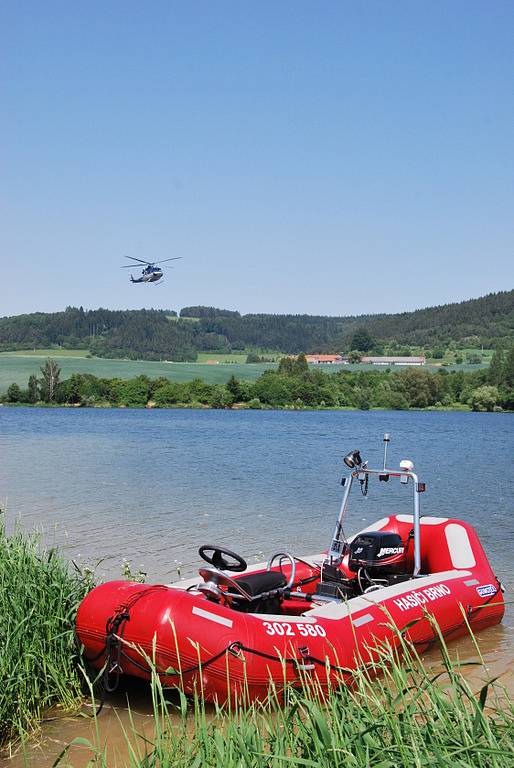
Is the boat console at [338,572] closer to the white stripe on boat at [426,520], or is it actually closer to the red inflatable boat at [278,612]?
the red inflatable boat at [278,612]

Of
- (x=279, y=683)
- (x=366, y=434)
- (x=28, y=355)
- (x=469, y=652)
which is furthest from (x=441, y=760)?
(x=28, y=355)

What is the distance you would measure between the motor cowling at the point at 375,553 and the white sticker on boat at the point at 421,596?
645 mm

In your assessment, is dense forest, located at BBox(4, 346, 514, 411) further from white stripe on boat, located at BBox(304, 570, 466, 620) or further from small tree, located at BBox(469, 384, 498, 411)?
white stripe on boat, located at BBox(304, 570, 466, 620)

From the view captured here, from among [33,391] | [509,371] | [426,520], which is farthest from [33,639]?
[509,371]

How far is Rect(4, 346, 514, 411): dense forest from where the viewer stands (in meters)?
74.5

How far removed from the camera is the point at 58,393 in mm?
76312

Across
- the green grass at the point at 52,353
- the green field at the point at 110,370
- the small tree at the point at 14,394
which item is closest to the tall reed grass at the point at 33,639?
the small tree at the point at 14,394

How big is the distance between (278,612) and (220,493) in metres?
11.5

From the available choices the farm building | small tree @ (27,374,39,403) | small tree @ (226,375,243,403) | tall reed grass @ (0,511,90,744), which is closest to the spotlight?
tall reed grass @ (0,511,90,744)

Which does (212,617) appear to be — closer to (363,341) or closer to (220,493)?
(220,493)

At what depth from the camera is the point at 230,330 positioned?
448 feet

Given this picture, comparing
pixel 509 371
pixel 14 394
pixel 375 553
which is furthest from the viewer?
pixel 14 394

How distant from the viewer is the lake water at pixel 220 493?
11648 millimetres

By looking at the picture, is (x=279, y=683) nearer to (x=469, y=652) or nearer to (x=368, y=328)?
(x=469, y=652)
